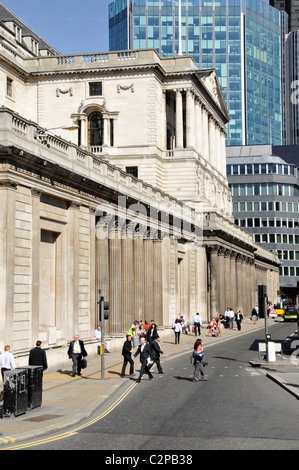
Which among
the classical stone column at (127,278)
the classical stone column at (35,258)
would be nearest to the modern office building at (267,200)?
the classical stone column at (127,278)

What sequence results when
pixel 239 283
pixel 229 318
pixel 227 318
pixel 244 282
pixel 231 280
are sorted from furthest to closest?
1. pixel 244 282
2. pixel 239 283
3. pixel 231 280
4. pixel 227 318
5. pixel 229 318

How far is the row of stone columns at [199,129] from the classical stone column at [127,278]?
28951 millimetres

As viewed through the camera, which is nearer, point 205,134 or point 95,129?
point 95,129

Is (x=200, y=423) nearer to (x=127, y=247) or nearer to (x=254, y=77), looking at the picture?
(x=127, y=247)

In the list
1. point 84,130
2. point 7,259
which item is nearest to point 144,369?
point 7,259

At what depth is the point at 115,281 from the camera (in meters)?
38.5

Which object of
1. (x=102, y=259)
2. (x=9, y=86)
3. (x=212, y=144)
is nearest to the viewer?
(x=102, y=259)

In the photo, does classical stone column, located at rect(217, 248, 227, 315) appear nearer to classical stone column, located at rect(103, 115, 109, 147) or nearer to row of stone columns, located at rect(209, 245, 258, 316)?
row of stone columns, located at rect(209, 245, 258, 316)

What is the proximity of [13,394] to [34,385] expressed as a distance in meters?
1.13

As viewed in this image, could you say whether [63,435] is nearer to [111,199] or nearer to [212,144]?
[111,199]

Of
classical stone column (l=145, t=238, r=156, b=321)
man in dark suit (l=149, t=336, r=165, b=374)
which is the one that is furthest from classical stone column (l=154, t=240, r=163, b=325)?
man in dark suit (l=149, t=336, r=165, b=374)

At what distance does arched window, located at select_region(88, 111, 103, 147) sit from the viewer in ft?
213

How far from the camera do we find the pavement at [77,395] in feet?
48.4
